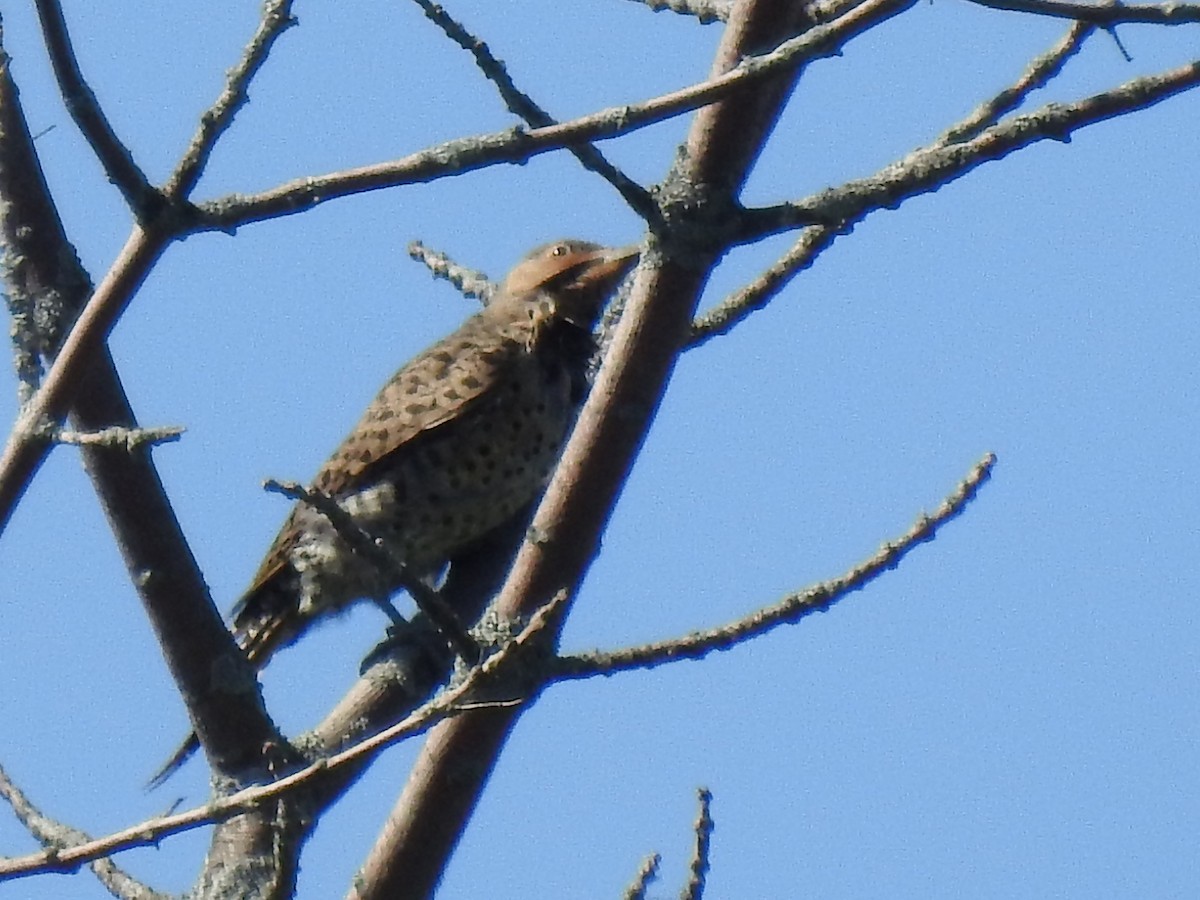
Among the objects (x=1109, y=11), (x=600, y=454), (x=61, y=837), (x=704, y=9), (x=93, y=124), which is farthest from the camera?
(x=704, y=9)

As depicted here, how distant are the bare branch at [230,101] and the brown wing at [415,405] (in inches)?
138

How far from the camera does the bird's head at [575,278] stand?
669 cm

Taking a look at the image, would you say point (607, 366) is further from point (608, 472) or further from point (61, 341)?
point (61, 341)

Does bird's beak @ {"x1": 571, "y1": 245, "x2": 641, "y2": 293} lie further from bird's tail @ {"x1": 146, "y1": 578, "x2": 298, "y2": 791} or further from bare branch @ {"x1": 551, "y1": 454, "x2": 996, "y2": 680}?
bare branch @ {"x1": 551, "y1": 454, "x2": 996, "y2": 680}

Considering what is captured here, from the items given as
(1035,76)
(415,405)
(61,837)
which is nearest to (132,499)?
(61,837)

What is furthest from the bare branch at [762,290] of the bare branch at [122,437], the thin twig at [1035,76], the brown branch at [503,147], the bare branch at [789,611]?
the bare branch at [122,437]

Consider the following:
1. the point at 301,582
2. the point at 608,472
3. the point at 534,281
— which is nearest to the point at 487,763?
the point at 608,472

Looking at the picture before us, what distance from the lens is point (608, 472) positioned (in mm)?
3725

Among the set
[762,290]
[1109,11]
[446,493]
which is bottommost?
[1109,11]

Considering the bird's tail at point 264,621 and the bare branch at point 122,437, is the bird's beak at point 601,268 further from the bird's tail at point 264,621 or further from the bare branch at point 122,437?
the bare branch at point 122,437

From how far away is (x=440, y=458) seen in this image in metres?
6.25

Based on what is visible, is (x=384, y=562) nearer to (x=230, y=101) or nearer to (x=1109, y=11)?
(x=230, y=101)

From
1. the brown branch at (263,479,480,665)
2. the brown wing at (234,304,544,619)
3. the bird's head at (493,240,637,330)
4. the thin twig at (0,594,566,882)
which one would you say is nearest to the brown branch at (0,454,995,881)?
the thin twig at (0,594,566,882)

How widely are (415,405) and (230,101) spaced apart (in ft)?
12.0
